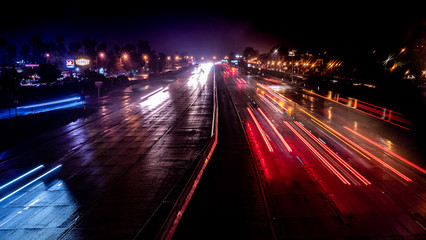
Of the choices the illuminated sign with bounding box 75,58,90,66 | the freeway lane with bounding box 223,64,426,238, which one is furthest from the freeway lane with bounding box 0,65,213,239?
the illuminated sign with bounding box 75,58,90,66

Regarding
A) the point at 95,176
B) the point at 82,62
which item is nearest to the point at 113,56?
the point at 82,62

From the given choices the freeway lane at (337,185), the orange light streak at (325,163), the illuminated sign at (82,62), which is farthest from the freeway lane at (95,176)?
the illuminated sign at (82,62)

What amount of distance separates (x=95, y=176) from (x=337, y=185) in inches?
428

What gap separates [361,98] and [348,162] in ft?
79.5

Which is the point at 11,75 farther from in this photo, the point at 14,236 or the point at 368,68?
the point at 368,68

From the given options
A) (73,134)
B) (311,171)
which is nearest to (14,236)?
(311,171)

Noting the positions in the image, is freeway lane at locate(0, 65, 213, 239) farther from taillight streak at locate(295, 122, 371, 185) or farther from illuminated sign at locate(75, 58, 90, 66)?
illuminated sign at locate(75, 58, 90, 66)

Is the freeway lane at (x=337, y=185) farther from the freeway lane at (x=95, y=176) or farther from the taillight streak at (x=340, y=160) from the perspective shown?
the freeway lane at (x=95, y=176)

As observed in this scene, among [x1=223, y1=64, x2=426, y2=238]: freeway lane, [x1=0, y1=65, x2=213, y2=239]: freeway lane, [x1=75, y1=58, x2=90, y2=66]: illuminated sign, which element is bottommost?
[x1=0, y1=65, x2=213, y2=239]: freeway lane

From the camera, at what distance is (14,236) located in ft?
26.3

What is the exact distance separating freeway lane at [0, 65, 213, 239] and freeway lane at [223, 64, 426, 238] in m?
4.55

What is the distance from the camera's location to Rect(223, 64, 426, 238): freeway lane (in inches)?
315

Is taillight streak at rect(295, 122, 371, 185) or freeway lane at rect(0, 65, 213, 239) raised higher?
taillight streak at rect(295, 122, 371, 185)

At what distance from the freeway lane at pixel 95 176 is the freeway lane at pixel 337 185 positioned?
4.55 meters
